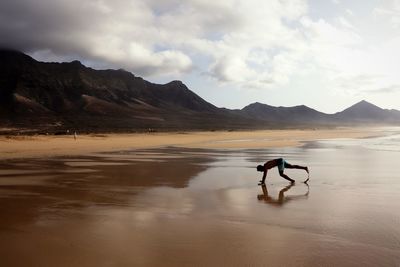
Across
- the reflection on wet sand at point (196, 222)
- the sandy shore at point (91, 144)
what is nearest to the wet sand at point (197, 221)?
the reflection on wet sand at point (196, 222)

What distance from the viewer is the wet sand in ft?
20.8

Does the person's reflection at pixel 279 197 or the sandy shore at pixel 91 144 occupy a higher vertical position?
the sandy shore at pixel 91 144

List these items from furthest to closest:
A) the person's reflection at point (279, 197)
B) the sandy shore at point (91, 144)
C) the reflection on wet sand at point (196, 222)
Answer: the sandy shore at point (91, 144) → the person's reflection at point (279, 197) → the reflection on wet sand at point (196, 222)

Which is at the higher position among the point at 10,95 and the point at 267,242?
the point at 10,95

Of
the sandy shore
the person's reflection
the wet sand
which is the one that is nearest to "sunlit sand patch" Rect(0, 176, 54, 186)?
the wet sand

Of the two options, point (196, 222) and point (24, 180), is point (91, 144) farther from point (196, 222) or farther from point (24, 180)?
point (196, 222)

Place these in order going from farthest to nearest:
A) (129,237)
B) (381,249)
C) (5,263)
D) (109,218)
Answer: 1. (109,218)
2. (129,237)
3. (381,249)
4. (5,263)

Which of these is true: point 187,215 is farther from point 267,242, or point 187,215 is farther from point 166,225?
point 267,242

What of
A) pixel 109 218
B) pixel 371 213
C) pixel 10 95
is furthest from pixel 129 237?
pixel 10 95

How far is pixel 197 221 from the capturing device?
8.53 m

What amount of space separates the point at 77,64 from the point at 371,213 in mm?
195437

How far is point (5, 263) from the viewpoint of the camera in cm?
596

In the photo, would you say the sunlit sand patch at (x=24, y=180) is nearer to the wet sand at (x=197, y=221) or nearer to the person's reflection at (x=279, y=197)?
the wet sand at (x=197, y=221)

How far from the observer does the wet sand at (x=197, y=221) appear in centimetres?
633
